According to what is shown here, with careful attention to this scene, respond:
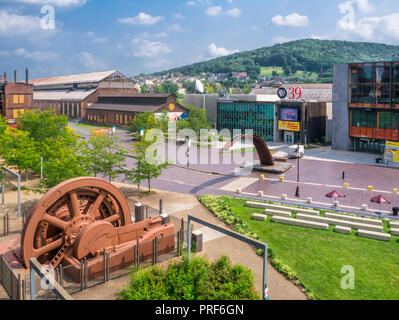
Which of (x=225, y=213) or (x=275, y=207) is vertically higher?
(x=275, y=207)

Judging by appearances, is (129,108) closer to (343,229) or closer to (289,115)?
(289,115)

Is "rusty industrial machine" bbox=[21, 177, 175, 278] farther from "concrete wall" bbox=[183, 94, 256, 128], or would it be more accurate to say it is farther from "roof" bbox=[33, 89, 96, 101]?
"roof" bbox=[33, 89, 96, 101]

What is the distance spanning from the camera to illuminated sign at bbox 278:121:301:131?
73125mm

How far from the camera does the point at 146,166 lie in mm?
38031

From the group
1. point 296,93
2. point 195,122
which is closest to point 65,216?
point 195,122

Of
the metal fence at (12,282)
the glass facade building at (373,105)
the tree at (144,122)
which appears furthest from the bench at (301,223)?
the tree at (144,122)

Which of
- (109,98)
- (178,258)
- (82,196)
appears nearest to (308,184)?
(178,258)

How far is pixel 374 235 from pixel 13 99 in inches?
2947

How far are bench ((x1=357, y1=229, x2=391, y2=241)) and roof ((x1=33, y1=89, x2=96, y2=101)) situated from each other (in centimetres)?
10561

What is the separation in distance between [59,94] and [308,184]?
11751cm

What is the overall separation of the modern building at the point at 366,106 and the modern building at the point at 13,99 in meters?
60.4

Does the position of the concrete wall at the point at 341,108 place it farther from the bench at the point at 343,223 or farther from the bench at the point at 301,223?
the bench at the point at 301,223

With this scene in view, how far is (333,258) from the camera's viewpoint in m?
23.2

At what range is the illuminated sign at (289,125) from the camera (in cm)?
7312
